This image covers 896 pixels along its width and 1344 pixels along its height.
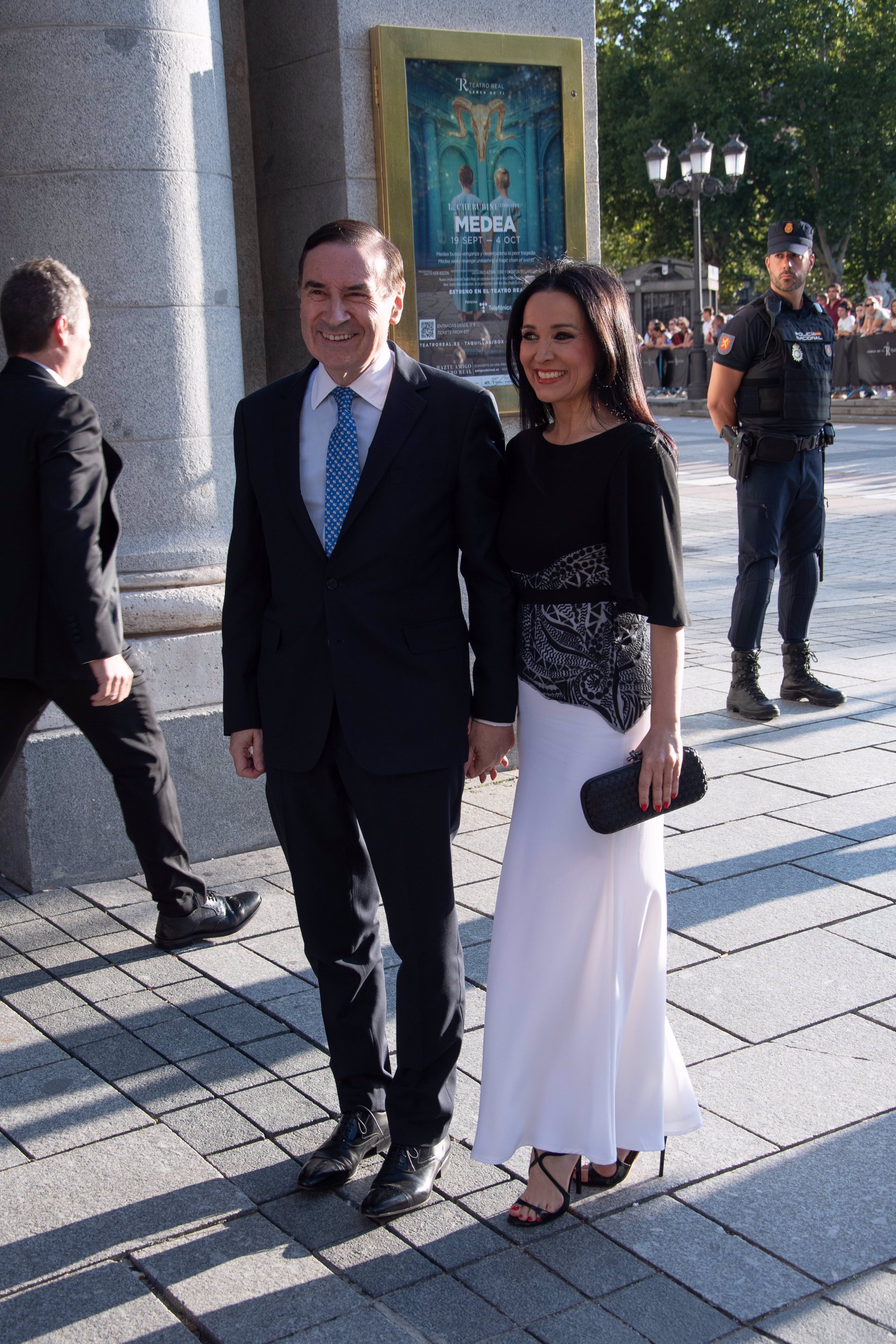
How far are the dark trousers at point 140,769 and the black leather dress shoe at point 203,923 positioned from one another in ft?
0.11

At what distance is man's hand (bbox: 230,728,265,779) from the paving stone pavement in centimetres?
84

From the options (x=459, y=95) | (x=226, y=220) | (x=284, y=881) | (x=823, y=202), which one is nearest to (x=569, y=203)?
(x=459, y=95)

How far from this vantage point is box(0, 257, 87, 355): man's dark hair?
12.9 feet

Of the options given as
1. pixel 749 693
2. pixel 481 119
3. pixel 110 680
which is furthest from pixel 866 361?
pixel 110 680

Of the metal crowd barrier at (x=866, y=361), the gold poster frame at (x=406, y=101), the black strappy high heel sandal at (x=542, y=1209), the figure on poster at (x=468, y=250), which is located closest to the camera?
the black strappy high heel sandal at (x=542, y=1209)

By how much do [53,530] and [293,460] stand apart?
1229 millimetres

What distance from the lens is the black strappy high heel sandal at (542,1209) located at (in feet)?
9.16

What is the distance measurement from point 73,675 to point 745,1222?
90.7 inches

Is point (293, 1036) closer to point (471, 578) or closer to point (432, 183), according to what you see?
point (471, 578)

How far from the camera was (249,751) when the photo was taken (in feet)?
10.1

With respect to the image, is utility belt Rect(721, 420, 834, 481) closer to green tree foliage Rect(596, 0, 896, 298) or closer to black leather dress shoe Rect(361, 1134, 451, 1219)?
black leather dress shoe Rect(361, 1134, 451, 1219)

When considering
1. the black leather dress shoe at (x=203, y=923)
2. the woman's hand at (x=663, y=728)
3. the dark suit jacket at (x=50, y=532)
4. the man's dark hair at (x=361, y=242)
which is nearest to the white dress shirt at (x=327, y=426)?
the man's dark hair at (x=361, y=242)

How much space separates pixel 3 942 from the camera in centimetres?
Result: 437

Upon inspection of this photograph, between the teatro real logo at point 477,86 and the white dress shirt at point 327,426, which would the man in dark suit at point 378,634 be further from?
the teatro real logo at point 477,86
